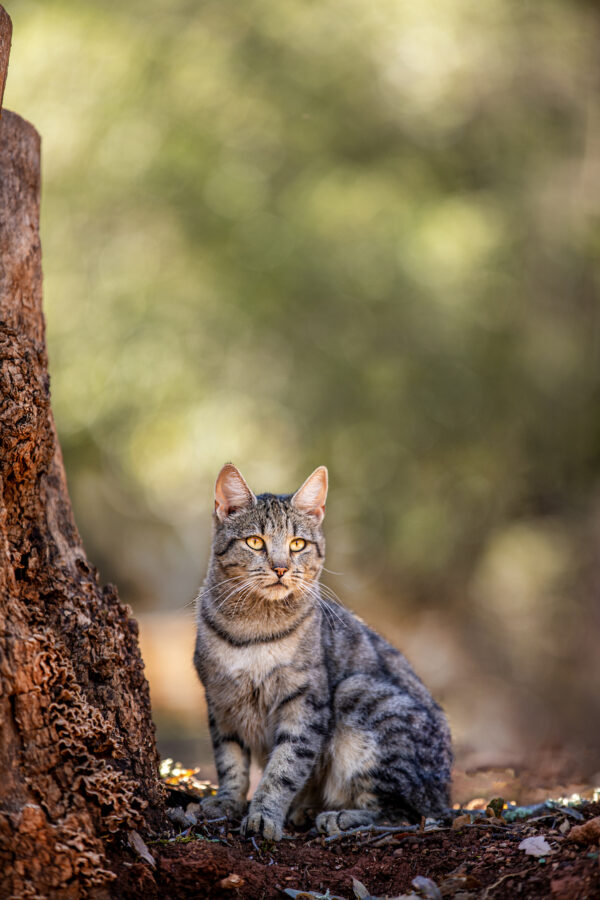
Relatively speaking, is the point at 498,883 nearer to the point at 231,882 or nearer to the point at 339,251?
the point at 231,882

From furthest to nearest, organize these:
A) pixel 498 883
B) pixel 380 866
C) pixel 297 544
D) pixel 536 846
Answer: pixel 297 544
pixel 380 866
pixel 536 846
pixel 498 883

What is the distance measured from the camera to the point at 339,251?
9539 millimetres

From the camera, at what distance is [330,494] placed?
9773mm

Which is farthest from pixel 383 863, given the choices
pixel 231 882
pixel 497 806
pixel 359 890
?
pixel 497 806

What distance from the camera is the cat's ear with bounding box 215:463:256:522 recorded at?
4.44 meters

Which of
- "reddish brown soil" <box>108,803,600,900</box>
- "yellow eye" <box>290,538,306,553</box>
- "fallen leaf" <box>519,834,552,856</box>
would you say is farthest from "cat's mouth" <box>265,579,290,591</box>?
"fallen leaf" <box>519,834,552,856</box>

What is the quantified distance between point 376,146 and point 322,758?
7.48m

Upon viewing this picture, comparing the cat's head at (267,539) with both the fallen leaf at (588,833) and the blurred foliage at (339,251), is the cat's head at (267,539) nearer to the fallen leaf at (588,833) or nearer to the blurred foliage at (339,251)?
the fallen leaf at (588,833)

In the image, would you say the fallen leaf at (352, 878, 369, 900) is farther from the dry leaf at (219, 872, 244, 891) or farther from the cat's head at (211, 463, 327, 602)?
the cat's head at (211, 463, 327, 602)

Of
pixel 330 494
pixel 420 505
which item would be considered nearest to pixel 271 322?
pixel 330 494

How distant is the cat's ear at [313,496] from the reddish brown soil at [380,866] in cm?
154

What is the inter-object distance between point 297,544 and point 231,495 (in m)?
0.41

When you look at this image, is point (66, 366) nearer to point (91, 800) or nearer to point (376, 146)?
point (376, 146)

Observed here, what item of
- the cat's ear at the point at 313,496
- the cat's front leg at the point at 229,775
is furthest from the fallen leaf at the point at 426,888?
the cat's ear at the point at 313,496
